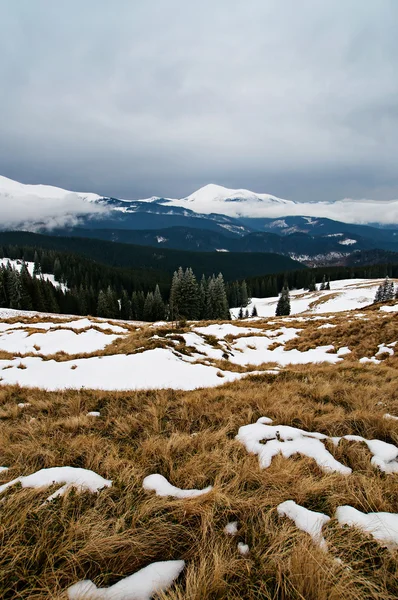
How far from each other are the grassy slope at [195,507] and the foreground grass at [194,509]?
1 centimetres

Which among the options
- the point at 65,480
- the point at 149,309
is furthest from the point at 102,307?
A: the point at 65,480

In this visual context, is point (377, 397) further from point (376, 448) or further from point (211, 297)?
point (211, 297)

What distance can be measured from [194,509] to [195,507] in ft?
0.10

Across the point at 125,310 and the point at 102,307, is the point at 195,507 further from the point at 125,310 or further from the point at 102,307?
the point at 125,310

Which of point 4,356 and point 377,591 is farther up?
point 377,591

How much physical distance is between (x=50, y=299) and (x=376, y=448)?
81.8m

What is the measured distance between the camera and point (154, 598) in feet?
6.10

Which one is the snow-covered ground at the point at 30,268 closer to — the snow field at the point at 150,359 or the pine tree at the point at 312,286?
the snow field at the point at 150,359

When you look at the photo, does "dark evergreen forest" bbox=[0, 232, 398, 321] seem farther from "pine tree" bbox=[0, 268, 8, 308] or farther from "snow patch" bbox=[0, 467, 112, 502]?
"snow patch" bbox=[0, 467, 112, 502]

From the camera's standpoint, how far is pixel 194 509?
8.55 ft

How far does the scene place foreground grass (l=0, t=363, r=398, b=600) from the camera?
6.41 ft

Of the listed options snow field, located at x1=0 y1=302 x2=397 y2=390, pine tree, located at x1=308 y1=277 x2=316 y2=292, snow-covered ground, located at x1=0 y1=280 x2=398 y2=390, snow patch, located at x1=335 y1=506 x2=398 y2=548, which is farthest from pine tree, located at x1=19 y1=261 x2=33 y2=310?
pine tree, located at x1=308 y1=277 x2=316 y2=292

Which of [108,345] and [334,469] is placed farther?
[108,345]

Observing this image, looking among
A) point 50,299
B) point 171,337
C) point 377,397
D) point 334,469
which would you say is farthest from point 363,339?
point 50,299
